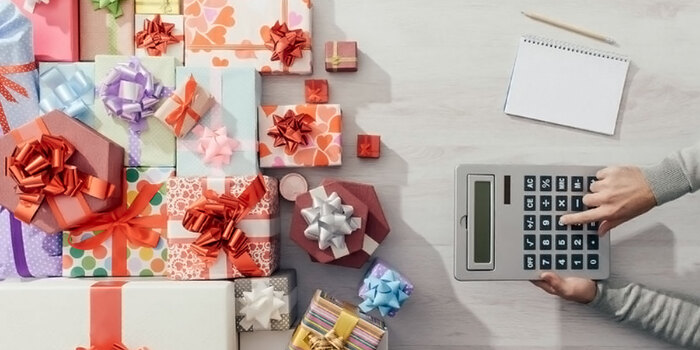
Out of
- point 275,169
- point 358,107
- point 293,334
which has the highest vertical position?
point 358,107

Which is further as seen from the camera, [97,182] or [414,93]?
[414,93]

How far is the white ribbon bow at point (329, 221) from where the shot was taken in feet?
2.92

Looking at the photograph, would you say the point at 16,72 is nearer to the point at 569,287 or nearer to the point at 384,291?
the point at 384,291

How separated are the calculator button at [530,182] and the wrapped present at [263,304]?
0.38 metres

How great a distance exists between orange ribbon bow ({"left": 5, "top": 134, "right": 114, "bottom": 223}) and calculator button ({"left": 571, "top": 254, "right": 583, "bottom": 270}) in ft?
2.25

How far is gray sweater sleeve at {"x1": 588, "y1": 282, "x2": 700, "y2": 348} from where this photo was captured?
3.12ft

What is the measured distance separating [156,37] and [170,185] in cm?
24

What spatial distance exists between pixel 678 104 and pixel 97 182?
3.05 ft

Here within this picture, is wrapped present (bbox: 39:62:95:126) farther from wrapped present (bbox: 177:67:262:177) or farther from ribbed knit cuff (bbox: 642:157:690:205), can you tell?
ribbed knit cuff (bbox: 642:157:690:205)

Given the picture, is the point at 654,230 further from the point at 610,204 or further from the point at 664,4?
the point at 664,4

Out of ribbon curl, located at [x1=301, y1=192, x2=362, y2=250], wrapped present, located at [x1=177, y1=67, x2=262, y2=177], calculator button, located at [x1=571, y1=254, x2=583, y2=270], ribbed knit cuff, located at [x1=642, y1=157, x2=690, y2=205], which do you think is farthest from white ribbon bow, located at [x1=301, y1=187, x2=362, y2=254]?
ribbed knit cuff, located at [x1=642, y1=157, x2=690, y2=205]

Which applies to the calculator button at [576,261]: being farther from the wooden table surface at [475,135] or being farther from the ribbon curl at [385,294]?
the ribbon curl at [385,294]

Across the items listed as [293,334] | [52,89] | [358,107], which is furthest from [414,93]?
[52,89]

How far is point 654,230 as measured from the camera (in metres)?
1.01
